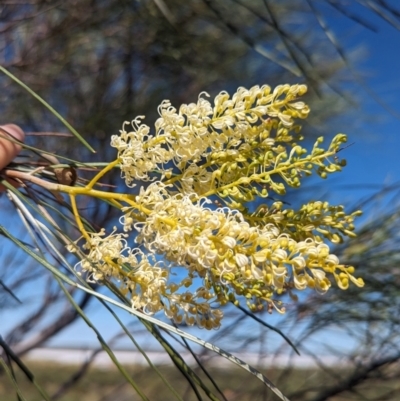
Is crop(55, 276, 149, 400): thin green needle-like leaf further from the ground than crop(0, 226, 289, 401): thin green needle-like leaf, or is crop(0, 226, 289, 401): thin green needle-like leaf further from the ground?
crop(0, 226, 289, 401): thin green needle-like leaf

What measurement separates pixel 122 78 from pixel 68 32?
225 mm

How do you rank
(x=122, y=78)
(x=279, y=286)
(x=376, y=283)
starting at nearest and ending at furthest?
(x=279, y=286), (x=376, y=283), (x=122, y=78)

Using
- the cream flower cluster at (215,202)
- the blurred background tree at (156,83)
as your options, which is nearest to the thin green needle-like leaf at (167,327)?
the cream flower cluster at (215,202)

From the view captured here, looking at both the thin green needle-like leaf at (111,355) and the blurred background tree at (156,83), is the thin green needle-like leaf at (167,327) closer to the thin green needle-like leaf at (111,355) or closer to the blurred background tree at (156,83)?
the thin green needle-like leaf at (111,355)

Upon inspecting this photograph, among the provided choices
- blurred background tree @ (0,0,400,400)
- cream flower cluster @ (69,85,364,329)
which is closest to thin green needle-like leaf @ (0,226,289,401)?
cream flower cluster @ (69,85,364,329)

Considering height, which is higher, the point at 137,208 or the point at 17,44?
the point at 17,44

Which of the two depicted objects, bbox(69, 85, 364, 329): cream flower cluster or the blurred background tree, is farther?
the blurred background tree

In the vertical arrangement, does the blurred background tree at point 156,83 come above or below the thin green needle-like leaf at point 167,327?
above

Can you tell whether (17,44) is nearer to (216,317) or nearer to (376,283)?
(376,283)

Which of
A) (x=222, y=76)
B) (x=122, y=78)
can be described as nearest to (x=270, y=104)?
(x=222, y=76)

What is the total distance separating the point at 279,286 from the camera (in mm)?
248

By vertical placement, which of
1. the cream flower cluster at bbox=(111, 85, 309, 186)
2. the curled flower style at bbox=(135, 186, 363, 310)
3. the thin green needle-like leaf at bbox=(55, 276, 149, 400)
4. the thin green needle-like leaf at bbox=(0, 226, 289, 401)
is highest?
the cream flower cluster at bbox=(111, 85, 309, 186)

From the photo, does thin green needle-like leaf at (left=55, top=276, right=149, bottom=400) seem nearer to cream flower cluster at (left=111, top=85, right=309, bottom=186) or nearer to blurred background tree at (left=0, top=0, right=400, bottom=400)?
cream flower cluster at (left=111, top=85, right=309, bottom=186)

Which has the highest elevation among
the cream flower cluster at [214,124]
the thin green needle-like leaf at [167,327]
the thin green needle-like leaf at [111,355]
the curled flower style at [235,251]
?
the cream flower cluster at [214,124]
